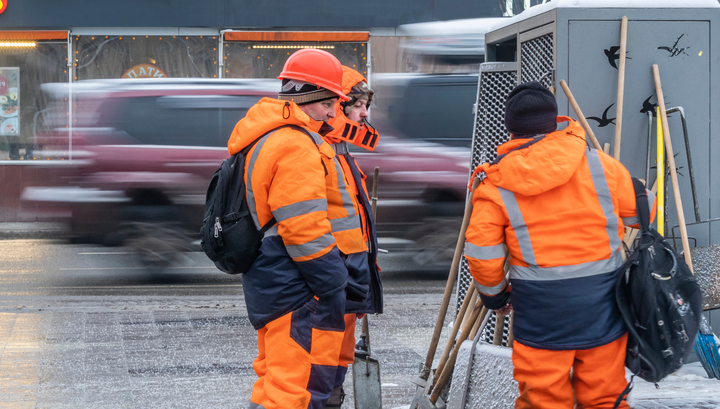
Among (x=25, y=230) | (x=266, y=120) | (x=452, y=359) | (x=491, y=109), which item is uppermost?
(x=491, y=109)

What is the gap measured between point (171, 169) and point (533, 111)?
256 inches

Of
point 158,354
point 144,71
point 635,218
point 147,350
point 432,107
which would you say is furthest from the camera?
point 144,71

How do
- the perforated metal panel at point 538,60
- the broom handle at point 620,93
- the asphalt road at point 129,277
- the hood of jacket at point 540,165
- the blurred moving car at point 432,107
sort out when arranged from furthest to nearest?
the blurred moving car at point 432,107 < the asphalt road at point 129,277 < the perforated metal panel at point 538,60 < the broom handle at point 620,93 < the hood of jacket at point 540,165

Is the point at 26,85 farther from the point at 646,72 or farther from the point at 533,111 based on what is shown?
the point at 533,111

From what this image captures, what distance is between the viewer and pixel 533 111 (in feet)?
9.73

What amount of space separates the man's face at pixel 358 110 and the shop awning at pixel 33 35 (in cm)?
1353

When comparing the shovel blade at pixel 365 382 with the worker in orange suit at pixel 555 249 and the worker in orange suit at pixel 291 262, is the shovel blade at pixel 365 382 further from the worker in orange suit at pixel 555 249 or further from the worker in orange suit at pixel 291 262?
the worker in orange suit at pixel 555 249

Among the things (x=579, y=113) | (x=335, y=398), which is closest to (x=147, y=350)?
(x=335, y=398)

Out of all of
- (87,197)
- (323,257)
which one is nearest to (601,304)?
(323,257)

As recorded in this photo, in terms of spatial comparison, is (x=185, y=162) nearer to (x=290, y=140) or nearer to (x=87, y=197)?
(x=87, y=197)

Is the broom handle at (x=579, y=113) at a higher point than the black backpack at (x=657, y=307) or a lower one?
higher

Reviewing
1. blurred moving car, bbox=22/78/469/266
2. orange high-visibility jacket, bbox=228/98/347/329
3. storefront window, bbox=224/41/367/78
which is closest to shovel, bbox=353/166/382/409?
orange high-visibility jacket, bbox=228/98/347/329

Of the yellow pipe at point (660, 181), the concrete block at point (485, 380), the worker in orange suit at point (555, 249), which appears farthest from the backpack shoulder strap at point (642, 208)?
the yellow pipe at point (660, 181)

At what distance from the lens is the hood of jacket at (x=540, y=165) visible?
280 cm
